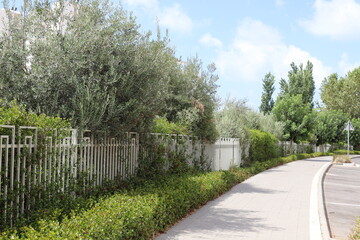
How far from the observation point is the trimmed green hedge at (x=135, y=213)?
495 cm

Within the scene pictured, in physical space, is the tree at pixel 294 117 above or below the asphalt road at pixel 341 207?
above

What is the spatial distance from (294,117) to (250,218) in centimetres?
3181

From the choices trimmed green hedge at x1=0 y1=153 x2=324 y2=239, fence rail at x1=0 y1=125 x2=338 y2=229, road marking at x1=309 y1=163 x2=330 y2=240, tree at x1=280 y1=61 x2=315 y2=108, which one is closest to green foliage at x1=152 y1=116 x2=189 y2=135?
fence rail at x1=0 y1=125 x2=338 y2=229

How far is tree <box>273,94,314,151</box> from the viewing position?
38.5m

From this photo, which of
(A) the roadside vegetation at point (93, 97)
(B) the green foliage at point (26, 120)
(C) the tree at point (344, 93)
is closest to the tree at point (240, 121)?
(A) the roadside vegetation at point (93, 97)

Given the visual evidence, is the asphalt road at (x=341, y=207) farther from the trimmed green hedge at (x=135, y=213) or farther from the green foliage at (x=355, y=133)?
the green foliage at (x=355, y=133)

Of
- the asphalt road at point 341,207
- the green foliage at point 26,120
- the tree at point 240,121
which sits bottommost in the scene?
the asphalt road at point 341,207

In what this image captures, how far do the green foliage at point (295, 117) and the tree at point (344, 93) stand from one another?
3026 centimetres

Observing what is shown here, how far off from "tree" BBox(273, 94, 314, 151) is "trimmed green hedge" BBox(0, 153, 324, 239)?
29.0 m

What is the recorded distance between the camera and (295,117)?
38875 millimetres

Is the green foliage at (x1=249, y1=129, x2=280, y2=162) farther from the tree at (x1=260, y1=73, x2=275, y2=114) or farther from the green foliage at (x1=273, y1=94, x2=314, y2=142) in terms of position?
the tree at (x1=260, y1=73, x2=275, y2=114)

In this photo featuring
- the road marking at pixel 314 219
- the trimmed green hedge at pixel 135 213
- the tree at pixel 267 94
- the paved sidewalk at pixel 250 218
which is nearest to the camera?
the trimmed green hedge at pixel 135 213

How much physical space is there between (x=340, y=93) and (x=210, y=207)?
66272 millimetres

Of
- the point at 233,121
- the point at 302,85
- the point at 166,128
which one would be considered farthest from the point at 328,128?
the point at 166,128
